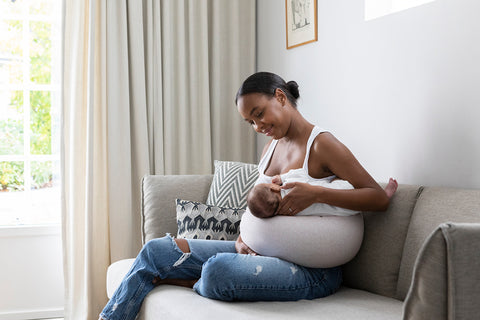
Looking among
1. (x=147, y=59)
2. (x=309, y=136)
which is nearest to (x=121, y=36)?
(x=147, y=59)

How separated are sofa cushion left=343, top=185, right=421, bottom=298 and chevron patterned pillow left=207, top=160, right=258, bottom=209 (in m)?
0.68

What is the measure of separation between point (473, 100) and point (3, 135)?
8.51 feet

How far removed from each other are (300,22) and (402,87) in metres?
0.90

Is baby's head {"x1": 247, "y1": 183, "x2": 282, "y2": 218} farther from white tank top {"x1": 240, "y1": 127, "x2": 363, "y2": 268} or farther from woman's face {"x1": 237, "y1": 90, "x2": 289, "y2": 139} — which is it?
woman's face {"x1": 237, "y1": 90, "x2": 289, "y2": 139}

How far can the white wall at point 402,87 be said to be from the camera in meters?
1.85

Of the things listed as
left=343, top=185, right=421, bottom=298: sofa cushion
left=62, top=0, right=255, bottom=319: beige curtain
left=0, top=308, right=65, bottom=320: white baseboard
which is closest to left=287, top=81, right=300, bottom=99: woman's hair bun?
left=343, top=185, right=421, bottom=298: sofa cushion

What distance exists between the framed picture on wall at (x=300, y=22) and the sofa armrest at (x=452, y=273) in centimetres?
191

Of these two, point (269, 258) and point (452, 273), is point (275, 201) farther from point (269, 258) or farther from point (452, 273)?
point (452, 273)

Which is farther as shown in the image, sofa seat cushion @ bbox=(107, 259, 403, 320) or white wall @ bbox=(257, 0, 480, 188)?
white wall @ bbox=(257, 0, 480, 188)

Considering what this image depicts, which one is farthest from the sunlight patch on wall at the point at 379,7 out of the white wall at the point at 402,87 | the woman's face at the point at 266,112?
the woman's face at the point at 266,112

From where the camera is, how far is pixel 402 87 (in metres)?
2.13

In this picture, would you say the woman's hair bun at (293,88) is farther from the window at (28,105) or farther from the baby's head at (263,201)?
the window at (28,105)

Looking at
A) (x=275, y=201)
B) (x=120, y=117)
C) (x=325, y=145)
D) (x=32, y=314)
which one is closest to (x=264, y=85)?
(x=325, y=145)

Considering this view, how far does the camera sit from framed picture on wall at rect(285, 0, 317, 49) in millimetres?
2723
